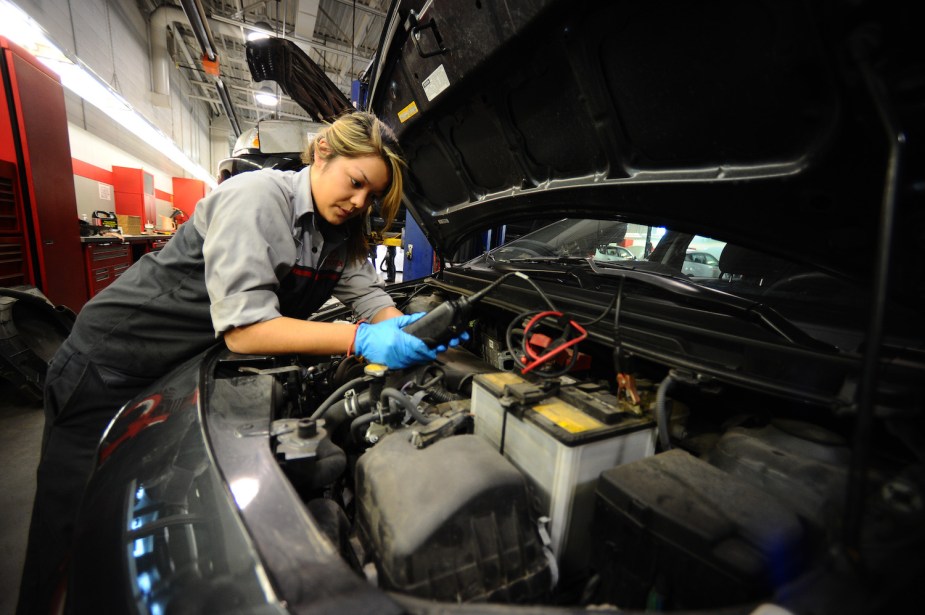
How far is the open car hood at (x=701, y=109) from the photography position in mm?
611

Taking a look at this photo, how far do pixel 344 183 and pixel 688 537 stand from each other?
1.27 metres

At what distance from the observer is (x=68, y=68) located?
4.53 meters

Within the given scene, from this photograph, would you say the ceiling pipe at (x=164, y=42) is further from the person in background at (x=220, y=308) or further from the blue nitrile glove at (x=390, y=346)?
the blue nitrile glove at (x=390, y=346)

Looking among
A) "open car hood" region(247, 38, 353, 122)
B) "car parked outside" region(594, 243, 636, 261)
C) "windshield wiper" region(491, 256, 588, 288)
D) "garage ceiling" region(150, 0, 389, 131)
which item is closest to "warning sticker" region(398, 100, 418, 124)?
"windshield wiper" region(491, 256, 588, 288)

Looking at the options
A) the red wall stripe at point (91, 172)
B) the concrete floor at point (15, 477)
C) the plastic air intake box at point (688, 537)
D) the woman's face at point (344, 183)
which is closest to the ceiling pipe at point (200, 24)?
the red wall stripe at point (91, 172)

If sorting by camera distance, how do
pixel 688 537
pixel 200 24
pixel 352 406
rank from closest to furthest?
pixel 688 537
pixel 352 406
pixel 200 24

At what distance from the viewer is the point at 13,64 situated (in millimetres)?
2848

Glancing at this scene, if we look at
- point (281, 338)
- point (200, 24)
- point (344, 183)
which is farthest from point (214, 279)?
point (200, 24)

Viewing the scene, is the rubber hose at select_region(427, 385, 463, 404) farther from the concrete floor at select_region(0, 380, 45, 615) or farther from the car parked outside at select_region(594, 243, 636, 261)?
the concrete floor at select_region(0, 380, 45, 615)

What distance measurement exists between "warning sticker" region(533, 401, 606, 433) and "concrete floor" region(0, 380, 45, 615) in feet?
6.24

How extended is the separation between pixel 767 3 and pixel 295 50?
3079 millimetres

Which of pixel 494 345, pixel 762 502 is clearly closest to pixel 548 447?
pixel 762 502

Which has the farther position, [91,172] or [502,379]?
[91,172]

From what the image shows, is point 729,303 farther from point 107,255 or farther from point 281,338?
point 107,255
